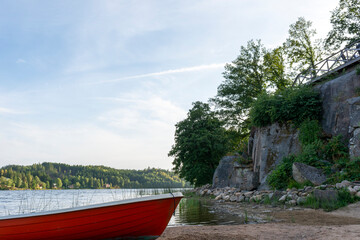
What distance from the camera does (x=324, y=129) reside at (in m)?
15.0

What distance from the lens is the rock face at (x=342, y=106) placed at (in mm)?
12469

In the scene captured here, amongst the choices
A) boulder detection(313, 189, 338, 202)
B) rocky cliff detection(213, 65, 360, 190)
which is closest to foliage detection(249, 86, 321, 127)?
rocky cliff detection(213, 65, 360, 190)

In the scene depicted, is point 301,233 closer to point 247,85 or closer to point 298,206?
point 298,206

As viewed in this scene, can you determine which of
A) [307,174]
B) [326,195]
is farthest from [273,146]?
[326,195]

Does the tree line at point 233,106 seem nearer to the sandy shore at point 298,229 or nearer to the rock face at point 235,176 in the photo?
the rock face at point 235,176

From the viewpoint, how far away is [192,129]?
1070 inches

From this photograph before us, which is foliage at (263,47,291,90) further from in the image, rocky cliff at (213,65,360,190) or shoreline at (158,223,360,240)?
shoreline at (158,223,360,240)

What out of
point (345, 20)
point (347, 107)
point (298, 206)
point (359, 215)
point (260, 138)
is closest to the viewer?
point (359, 215)

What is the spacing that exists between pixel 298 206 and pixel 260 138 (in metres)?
7.54

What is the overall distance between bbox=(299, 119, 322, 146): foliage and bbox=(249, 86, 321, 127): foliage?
1.44 feet

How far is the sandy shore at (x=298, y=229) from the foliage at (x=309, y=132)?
19.8ft

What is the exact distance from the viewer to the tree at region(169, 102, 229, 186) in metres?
25.9

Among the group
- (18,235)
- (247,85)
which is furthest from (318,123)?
(18,235)

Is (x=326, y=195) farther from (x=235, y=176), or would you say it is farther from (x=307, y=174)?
(x=235, y=176)
